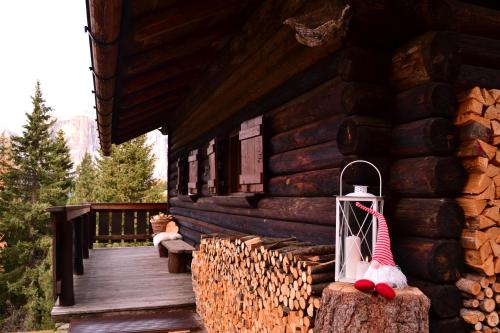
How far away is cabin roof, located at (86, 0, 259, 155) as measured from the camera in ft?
12.7

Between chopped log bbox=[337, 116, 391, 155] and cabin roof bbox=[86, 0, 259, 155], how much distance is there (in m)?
1.95

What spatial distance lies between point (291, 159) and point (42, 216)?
31354 mm

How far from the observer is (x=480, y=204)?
2859 millimetres

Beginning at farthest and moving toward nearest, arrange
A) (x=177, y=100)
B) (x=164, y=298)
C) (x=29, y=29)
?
1. (x=29, y=29)
2. (x=177, y=100)
3. (x=164, y=298)

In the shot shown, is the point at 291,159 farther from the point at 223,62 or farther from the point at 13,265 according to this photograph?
the point at 13,265

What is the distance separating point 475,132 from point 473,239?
704mm

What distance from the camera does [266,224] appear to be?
4.94 metres

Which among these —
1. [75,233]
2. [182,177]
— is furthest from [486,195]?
[182,177]

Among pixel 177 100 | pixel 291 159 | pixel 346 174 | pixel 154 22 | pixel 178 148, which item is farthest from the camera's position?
pixel 178 148

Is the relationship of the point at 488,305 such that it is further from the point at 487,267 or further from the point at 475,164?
the point at 475,164

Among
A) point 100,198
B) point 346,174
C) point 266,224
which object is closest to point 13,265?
point 100,198

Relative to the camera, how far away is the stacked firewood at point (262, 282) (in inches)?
120

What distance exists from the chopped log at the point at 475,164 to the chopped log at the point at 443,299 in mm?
783

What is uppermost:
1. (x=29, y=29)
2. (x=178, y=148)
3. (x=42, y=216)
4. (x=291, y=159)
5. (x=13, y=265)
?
(x=29, y=29)
